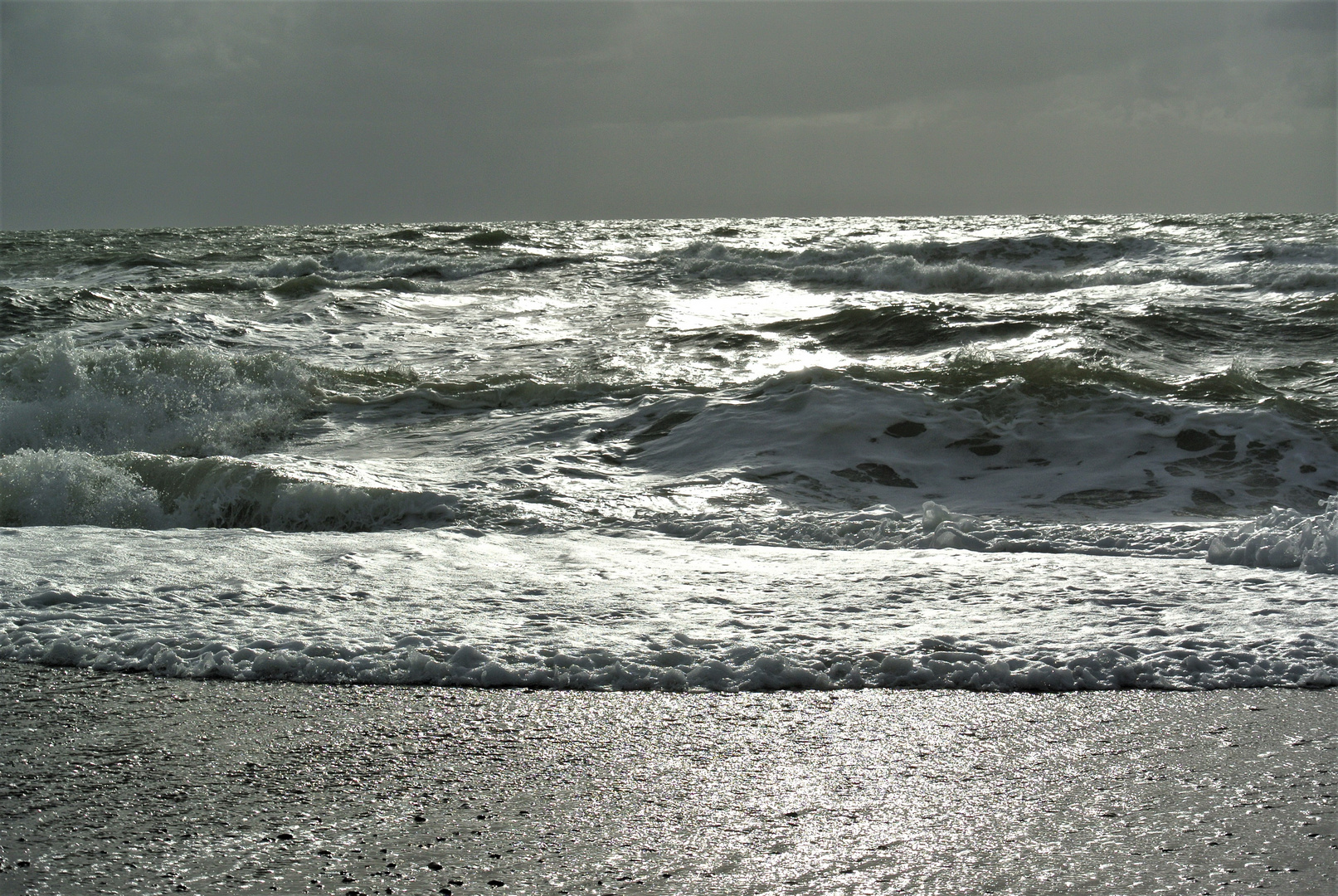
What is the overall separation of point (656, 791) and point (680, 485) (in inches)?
164

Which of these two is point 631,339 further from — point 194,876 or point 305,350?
point 194,876

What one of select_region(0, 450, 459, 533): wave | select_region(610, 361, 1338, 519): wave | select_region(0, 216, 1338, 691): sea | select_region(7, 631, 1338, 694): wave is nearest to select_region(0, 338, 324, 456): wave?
select_region(0, 216, 1338, 691): sea

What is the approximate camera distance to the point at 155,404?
8734 millimetres

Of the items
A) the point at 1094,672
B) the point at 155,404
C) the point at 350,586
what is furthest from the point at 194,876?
the point at 155,404

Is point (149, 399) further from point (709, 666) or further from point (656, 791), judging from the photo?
point (656, 791)

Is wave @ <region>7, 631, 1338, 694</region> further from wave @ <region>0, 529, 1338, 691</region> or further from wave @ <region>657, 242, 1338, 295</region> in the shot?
wave @ <region>657, 242, 1338, 295</region>

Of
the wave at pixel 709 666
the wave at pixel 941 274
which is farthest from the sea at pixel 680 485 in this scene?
the wave at pixel 941 274

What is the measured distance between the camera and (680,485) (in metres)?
6.65

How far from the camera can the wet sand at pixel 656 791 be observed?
2152mm

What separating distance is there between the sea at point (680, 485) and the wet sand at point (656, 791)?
0.26m

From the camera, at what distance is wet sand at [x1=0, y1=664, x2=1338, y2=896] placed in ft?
7.06

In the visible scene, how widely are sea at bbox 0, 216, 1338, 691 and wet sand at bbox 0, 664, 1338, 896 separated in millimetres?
257

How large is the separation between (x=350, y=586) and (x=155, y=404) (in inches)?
215

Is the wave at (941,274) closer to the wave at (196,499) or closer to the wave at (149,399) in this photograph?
the wave at (149,399)
